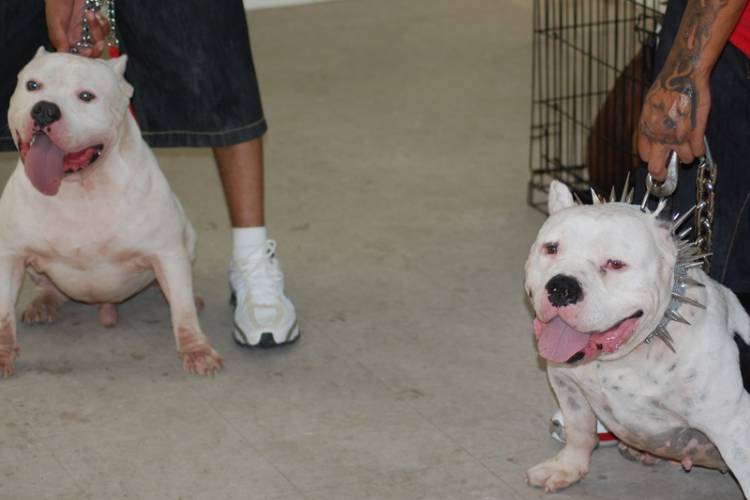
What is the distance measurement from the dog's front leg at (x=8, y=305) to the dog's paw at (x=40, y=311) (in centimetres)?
27

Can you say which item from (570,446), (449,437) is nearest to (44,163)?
(449,437)

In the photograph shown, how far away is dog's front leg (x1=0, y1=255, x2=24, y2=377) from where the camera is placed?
10.7 ft

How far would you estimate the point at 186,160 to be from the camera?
4.84m

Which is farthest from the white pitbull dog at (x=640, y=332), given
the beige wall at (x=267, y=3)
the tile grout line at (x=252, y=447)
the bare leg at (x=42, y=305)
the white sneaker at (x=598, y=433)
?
the beige wall at (x=267, y=3)

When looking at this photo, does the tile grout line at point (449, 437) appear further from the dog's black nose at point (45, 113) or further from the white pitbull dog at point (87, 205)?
the dog's black nose at point (45, 113)

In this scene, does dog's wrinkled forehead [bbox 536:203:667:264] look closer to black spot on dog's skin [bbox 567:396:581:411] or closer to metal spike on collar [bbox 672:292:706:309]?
metal spike on collar [bbox 672:292:706:309]

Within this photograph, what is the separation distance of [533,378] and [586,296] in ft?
3.41

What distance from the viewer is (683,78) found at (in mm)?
2512

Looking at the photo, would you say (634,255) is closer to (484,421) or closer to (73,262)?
(484,421)

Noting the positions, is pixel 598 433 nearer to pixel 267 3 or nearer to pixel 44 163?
pixel 44 163

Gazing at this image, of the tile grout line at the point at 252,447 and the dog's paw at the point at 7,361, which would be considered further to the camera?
the dog's paw at the point at 7,361

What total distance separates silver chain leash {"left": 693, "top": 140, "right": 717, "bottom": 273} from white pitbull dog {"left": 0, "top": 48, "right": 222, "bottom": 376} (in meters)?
1.31

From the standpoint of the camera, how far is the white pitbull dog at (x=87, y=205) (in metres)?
3.03

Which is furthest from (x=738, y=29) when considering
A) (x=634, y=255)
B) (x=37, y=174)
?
(x=37, y=174)
